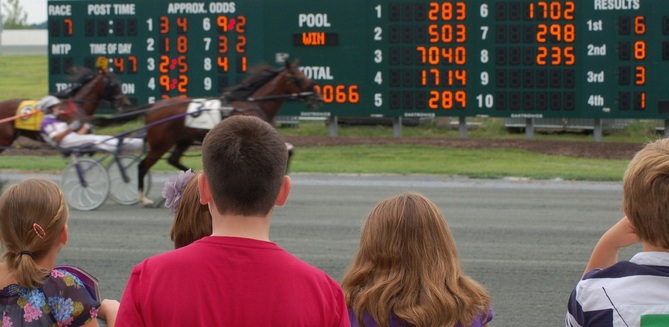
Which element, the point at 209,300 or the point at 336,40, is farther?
the point at 336,40

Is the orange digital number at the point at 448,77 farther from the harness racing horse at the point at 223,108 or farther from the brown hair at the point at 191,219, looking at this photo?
the brown hair at the point at 191,219

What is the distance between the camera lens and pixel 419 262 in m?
3.44

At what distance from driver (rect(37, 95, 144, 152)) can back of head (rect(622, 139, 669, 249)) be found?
11.8m

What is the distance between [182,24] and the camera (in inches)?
892

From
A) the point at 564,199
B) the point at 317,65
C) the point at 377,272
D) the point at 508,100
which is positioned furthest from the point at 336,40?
the point at 377,272

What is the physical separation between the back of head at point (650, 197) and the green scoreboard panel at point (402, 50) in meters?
17.1

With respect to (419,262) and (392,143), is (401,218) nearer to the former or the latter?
(419,262)

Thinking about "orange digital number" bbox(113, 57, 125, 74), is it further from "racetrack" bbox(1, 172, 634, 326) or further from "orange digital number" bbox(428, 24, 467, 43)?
"orange digital number" bbox(428, 24, 467, 43)

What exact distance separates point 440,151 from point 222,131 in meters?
20.9

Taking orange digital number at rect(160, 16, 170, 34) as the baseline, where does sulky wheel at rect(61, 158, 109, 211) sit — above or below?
below

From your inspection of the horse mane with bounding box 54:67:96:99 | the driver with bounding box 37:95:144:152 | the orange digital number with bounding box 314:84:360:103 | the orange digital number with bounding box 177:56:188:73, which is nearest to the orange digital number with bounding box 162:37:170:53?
the orange digital number with bounding box 177:56:188:73

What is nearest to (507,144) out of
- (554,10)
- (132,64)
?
(554,10)

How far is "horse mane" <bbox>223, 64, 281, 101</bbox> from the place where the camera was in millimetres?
15539

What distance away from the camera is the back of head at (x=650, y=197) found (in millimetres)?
2947
